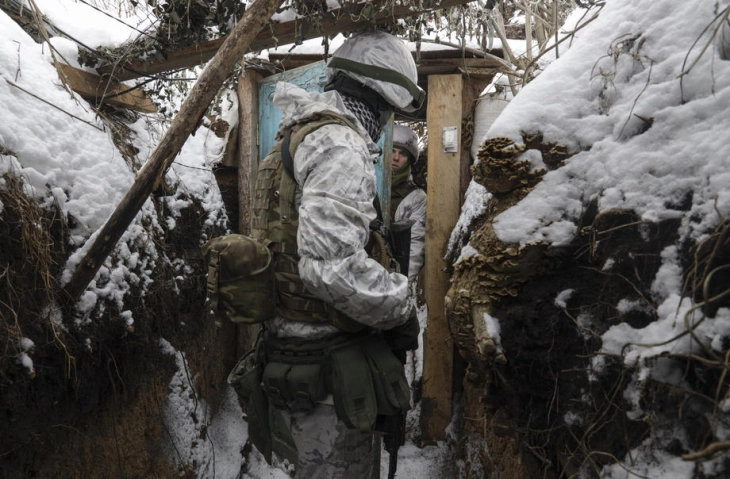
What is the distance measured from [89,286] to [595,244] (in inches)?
82.4

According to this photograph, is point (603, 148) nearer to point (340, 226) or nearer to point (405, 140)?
point (340, 226)

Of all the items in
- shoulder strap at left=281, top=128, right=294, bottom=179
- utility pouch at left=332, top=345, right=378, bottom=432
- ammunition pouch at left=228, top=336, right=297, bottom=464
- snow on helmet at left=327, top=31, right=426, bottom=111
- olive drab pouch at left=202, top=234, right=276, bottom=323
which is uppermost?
snow on helmet at left=327, top=31, right=426, bottom=111

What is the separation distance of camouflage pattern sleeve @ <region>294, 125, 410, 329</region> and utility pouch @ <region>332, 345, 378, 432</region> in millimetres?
205

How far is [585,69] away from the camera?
156cm

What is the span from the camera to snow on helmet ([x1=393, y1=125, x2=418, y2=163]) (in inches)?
170

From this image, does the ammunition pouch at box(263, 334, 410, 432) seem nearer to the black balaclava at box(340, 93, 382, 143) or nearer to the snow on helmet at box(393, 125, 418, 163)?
the black balaclava at box(340, 93, 382, 143)

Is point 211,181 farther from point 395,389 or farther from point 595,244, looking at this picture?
point 595,244

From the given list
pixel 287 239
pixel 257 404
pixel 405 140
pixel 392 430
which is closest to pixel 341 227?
pixel 287 239

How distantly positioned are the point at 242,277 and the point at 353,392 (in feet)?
2.02

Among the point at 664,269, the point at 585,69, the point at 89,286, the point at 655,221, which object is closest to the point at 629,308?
the point at 664,269

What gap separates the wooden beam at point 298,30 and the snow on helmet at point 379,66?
0.17 m

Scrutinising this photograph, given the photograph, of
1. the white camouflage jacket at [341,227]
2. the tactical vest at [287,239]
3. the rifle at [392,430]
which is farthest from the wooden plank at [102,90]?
the rifle at [392,430]

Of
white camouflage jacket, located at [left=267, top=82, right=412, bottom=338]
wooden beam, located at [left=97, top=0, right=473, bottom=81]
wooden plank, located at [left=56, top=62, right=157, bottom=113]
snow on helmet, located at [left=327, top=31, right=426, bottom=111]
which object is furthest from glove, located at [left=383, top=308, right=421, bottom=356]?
wooden plank, located at [left=56, top=62, right=157, bottom=113]

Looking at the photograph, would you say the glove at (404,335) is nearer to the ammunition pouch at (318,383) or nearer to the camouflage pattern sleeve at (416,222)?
the ammunition pouch at (318,383)
